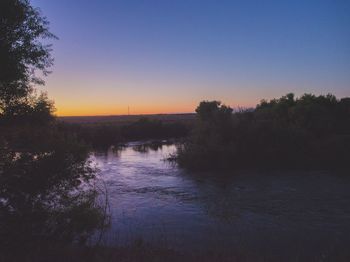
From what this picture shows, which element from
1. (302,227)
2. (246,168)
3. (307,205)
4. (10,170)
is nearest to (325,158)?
(246,168)

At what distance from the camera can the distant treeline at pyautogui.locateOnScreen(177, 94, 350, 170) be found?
114 ft

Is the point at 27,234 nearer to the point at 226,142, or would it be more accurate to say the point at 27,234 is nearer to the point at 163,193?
the point at 163,193

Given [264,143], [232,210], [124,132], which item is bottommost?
[232,210]

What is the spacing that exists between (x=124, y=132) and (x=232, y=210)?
50025 mm

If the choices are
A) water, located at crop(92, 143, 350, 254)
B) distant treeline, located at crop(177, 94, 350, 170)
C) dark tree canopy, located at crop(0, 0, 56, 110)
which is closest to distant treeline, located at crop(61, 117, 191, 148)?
distant treeline, located at crop(177, 94, 350, 170)

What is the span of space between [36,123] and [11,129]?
A: 7.60ft

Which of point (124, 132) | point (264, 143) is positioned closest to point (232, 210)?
point (264, 143)

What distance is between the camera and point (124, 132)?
67375 mm

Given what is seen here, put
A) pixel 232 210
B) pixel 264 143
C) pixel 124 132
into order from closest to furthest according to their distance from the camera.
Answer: pixel 232 210 < pixel 264 143 < pixel 124 132

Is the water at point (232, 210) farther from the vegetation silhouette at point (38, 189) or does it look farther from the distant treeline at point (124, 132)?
the distant treeline at point (124, 132)

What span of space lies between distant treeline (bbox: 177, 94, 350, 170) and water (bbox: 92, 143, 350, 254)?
457cm

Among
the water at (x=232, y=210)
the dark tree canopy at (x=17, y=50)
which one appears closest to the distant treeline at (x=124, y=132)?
the water at (x=232, y=210)

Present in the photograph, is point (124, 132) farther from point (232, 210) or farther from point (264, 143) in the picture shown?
point (232, 210)

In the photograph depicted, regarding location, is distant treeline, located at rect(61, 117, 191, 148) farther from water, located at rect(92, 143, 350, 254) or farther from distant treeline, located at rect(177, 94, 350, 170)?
water, located at rect(92, 143, 350, 254)
